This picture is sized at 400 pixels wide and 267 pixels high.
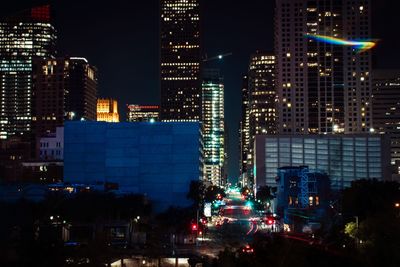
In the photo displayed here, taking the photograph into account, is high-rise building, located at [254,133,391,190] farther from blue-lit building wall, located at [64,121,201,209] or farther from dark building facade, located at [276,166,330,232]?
blue-lit building wall, located at [64,121,201,209]

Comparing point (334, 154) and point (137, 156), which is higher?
point (334, 154)

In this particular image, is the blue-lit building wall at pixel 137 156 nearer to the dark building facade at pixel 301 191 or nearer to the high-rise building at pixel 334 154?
the dark building facade at pixel 301 191

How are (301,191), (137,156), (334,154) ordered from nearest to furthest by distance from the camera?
(137,156), (301,191), (334,154)

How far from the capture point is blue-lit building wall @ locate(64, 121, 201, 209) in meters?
123

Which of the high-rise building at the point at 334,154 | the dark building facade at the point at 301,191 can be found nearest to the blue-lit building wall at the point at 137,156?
the dark building facade at the point at 301,191

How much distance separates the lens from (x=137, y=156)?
411 ft

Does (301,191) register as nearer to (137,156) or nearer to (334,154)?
(334,154)

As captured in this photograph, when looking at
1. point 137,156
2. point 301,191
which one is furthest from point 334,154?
point 137,156

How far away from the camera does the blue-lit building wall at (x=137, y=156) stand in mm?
123375

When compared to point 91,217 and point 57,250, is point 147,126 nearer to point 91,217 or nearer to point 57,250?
point 91,217

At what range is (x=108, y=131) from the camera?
127m

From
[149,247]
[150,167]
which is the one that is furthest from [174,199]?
[149,247]

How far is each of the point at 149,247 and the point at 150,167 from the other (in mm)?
42607

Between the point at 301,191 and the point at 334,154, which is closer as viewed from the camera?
the point at 301,191
